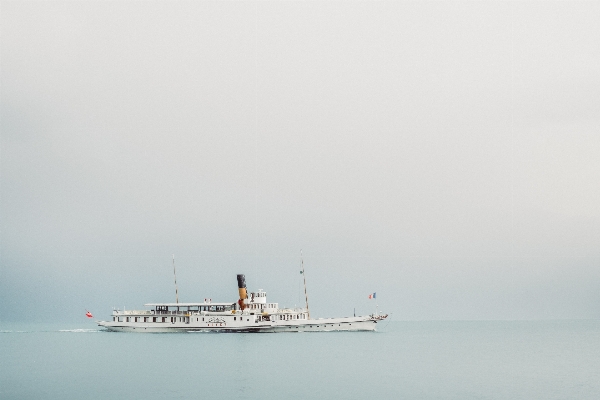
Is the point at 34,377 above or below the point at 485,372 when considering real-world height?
above

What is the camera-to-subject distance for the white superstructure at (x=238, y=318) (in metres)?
90.7

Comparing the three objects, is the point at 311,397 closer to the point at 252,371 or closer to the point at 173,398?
the point at 173,398

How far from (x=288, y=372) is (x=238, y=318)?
37.6 meters

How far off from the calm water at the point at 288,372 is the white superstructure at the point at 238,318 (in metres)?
6.37

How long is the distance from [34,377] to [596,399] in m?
42.6

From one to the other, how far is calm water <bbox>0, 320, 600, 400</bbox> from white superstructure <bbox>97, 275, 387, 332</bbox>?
6369 mm

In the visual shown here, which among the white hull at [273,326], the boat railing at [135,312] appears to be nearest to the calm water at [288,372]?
the white hull at [273,326]

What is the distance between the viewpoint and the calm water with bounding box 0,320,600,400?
43.9 meters

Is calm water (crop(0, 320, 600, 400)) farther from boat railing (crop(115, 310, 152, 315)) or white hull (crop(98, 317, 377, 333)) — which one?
boat railing (crop(115, 310, 152, 315))

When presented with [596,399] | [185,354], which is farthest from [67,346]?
[596,399]

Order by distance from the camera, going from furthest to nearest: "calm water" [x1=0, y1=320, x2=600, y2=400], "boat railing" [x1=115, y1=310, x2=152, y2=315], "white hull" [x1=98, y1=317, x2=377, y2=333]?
"boat railing" [x1=115, y1=310, x2=152, y2=315], "white hull" [x1=98, y1=317, x2=377, y2=333], "calm water" [x1=0, y1=320, x2=600, y2=400]

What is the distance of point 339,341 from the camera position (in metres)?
86.0

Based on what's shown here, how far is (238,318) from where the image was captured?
90875 millimetres

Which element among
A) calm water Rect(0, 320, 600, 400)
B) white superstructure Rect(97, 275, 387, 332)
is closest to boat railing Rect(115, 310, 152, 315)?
white superstructure Rect(97, 275, 387, 332)
